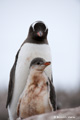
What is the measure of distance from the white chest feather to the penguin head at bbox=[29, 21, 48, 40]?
0.32 ft

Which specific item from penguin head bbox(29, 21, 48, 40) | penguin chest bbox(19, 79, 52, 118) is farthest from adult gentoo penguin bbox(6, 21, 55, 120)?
penguin chest bbox(19, 79, 52, 118)

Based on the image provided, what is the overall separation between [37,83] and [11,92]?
715 millimetres

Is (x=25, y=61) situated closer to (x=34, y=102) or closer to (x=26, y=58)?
(x=26, y=58)

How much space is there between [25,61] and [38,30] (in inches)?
14.2

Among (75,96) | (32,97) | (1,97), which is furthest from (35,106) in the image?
(75,96)

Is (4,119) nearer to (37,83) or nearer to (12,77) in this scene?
(12,77)

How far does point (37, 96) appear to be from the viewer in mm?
2904

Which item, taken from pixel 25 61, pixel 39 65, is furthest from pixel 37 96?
pixel 25 61

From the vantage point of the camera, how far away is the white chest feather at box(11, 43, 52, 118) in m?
3.45

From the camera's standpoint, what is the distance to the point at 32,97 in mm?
2904

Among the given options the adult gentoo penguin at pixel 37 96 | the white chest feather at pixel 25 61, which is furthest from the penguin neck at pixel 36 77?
the white chest feather at pixel 25 61

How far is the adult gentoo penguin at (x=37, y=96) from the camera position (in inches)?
113

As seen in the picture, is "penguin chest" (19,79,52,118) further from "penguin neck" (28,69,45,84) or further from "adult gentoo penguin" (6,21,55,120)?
"adult gentoo penguin" (6,21,55,120)

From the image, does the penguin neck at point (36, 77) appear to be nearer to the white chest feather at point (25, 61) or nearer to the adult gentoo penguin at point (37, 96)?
the adult gentoo penguin at point (37, 96)
